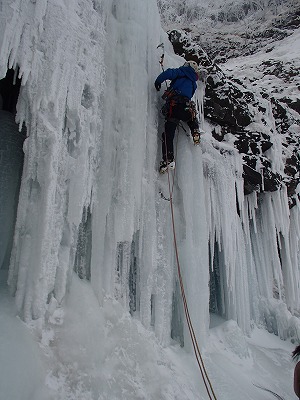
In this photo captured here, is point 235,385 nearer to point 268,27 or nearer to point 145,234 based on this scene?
point 145,234

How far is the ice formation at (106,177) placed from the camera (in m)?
3.04

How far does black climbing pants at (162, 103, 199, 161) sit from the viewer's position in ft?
14.6

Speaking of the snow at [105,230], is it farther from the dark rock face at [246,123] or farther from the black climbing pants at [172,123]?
the dark rock face at [246,123]

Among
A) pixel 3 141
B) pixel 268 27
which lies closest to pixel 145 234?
pixel 3 141

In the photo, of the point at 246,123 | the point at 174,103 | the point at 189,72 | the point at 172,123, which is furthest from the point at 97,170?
the point at 246,123

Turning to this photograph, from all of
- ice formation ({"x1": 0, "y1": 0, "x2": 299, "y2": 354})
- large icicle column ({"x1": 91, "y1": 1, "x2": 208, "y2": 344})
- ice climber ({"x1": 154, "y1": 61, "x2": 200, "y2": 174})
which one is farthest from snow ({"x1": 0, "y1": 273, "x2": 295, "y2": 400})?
ice climber ({"x1": 154, "y1": 61, "x2": 200, "y2": 174})

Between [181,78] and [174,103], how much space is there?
0.41 meters

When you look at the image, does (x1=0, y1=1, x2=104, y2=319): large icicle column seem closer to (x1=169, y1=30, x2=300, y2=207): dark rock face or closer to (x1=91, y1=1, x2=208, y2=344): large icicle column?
(x1=91, y1=1, x2=208, y2=344): large icicle column

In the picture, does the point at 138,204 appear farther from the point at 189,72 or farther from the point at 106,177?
the point at 189,72

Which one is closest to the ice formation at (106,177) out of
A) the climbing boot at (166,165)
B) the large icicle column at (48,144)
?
the large icicle column at (48,144)

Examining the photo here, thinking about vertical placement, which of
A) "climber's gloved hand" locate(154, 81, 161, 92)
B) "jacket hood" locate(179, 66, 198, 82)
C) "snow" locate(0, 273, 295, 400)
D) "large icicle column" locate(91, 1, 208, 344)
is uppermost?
"jacket hood" locate(179, 66, 198, 82)

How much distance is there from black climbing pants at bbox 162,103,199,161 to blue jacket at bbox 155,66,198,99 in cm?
21

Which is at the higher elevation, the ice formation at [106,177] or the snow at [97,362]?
the ice formation at [106,177]

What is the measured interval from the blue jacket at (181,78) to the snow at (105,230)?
262mm
